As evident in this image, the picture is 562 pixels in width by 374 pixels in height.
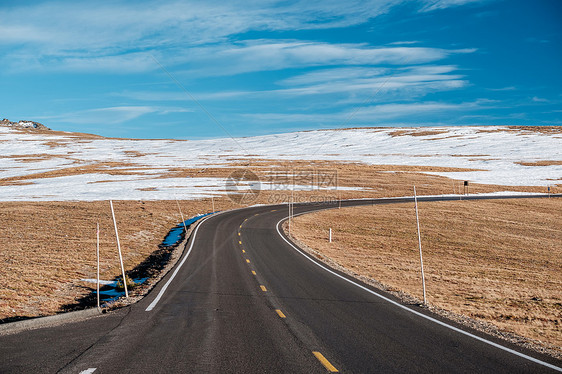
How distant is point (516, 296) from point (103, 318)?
1606 cm

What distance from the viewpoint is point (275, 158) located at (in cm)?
12731

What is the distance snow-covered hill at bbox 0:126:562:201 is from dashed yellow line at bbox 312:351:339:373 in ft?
164

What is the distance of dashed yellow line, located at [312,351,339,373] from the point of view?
7105 mm

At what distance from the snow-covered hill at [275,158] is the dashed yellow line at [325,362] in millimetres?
50030

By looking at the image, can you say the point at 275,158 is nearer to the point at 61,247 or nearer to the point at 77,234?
the point at 77,234

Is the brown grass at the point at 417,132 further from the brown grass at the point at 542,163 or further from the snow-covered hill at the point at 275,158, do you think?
the brown grass at the point at 542,163

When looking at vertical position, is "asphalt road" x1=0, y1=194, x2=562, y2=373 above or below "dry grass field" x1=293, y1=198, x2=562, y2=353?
above

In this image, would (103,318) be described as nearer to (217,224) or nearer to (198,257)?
(198,257)

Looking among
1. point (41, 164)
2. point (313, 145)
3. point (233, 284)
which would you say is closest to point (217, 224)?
point (233, 284)

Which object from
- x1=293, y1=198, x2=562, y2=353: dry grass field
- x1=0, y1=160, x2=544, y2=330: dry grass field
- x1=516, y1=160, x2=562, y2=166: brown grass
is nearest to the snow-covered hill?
x1=516, y1=160, x2=562, y2=166: brown grass

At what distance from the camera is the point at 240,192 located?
65750 mm

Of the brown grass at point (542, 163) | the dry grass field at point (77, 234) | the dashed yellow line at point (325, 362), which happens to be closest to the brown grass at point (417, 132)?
the brown grass at point (542, 163)

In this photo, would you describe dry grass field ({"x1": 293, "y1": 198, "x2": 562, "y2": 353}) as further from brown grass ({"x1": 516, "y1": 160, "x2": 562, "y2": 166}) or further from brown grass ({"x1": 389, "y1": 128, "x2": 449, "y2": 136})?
brown grass ({"x1": 389, "y1": 128, "x2": 449, "y2": 136})

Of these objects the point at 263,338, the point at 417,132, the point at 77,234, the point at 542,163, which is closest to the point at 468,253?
the point at 263,338
